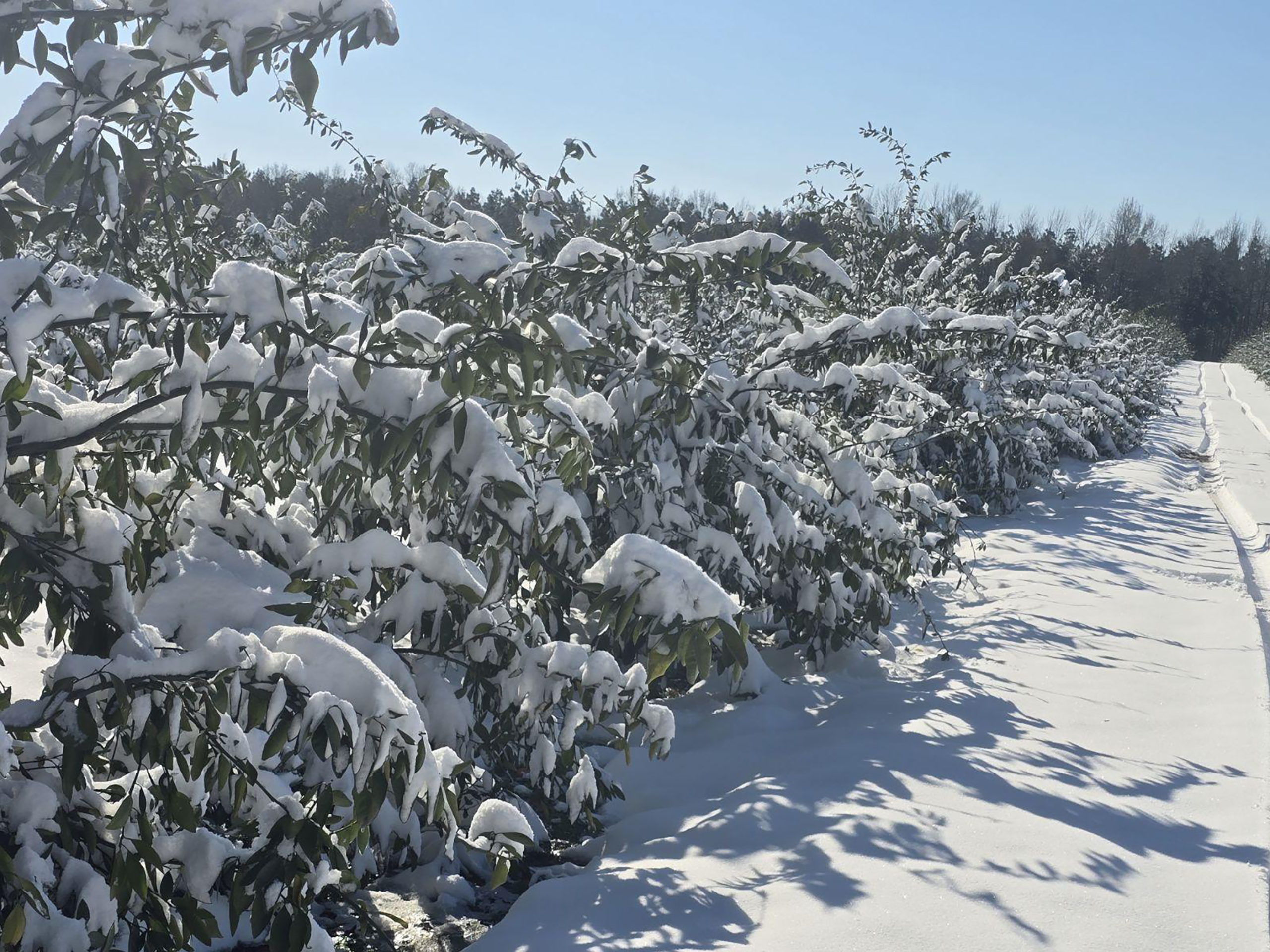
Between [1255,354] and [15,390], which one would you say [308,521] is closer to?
[15,390]

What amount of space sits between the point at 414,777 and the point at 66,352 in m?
4.39

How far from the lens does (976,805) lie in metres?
3.37

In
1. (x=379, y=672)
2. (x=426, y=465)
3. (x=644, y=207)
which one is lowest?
(x=379, y=672)

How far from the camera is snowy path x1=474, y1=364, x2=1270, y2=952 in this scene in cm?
265

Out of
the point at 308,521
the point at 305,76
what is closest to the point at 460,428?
the point at 305,76

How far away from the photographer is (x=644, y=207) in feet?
16.3

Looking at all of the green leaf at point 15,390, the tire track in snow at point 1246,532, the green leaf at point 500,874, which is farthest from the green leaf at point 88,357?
the tire track in snow at point 1246,532

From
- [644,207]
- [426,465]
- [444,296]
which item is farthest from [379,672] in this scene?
[644,207]

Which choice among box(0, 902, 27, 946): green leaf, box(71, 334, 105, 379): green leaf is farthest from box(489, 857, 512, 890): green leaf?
box(71, 334, 105, 379): green leaf

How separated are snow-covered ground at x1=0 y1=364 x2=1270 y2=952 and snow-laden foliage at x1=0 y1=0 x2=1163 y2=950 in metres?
0.37

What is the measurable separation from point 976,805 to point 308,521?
2477 millimetres

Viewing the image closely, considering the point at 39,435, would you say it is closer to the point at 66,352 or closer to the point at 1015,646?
the point at 66,352

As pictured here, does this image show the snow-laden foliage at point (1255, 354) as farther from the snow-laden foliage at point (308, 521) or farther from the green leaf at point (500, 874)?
the green leaf at point (500, 874)

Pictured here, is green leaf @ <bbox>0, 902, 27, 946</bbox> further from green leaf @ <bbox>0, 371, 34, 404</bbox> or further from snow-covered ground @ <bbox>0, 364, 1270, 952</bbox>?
snow-covered ground @ <bbox>0, 364, 1270, 952</bbox>
